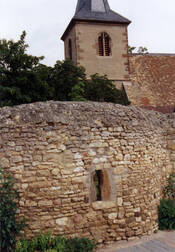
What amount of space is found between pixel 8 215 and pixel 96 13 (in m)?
19.5

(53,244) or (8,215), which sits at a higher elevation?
(8,215)

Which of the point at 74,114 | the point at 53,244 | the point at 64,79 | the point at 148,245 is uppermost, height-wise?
the point at 64,79

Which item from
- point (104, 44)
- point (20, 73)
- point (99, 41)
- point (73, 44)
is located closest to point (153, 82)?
point (104, 44)

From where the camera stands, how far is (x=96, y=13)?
21188 millimetres

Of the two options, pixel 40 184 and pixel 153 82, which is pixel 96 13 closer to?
pixel 153 82

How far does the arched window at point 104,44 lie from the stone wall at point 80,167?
50.6 feet

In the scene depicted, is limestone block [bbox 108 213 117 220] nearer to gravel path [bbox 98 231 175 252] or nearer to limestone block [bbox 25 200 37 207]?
gravel path [bbox 98 231 175 252]

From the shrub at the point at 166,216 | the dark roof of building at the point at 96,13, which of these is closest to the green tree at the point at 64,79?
the dark roof of building at the point at 96,13

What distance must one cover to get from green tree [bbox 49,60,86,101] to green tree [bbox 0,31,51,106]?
57.4 inches

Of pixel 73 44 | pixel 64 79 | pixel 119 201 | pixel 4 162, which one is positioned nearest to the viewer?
pixel 4 162

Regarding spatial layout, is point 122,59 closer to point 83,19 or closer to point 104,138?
point 83,19

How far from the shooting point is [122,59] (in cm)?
2069

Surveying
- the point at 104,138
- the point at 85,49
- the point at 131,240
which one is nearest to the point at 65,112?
the point at 104,138

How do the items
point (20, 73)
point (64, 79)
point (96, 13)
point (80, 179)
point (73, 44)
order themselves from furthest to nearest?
1. point (96, 13)
2. point (73, 44)
3. point (64, 79)
4. point (20, 73)
5. point (80, 179)
